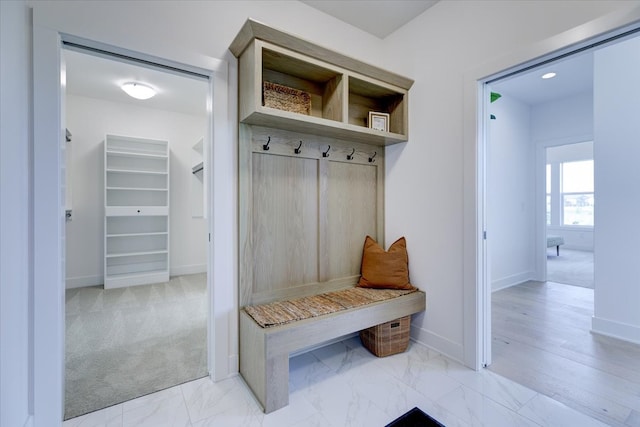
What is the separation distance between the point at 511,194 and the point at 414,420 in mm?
3904

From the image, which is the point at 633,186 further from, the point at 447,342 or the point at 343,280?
the point at 343,280

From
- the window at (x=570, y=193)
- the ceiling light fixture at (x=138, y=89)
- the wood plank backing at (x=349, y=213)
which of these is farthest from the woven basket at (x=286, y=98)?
the window at (x=570, y=193)

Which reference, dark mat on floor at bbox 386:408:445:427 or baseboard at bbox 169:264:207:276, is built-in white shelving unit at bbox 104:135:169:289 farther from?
dark mat on floor at bbox 386:408:445:427

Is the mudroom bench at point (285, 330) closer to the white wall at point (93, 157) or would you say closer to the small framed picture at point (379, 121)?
the small framed picture at point (379, 121)

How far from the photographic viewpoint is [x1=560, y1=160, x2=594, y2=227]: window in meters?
6.97

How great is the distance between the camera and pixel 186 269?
489 centimetres

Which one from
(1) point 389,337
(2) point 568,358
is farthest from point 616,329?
(1) point 389,337

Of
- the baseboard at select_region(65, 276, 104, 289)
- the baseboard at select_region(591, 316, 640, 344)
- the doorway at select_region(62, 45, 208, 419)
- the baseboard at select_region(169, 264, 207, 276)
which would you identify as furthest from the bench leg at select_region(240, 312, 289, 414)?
the baseboard at select_region(65, 276, 104, 289)

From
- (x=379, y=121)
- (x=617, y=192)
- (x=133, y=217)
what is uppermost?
(x=379, y=121)

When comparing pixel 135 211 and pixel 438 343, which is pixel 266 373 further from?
pixel 135 211

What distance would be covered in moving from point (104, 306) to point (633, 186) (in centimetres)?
551

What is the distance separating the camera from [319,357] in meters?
2.21

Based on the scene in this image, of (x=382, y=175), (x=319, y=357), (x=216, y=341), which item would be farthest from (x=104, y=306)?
(x=382, y=175)

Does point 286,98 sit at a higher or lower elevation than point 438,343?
higher
